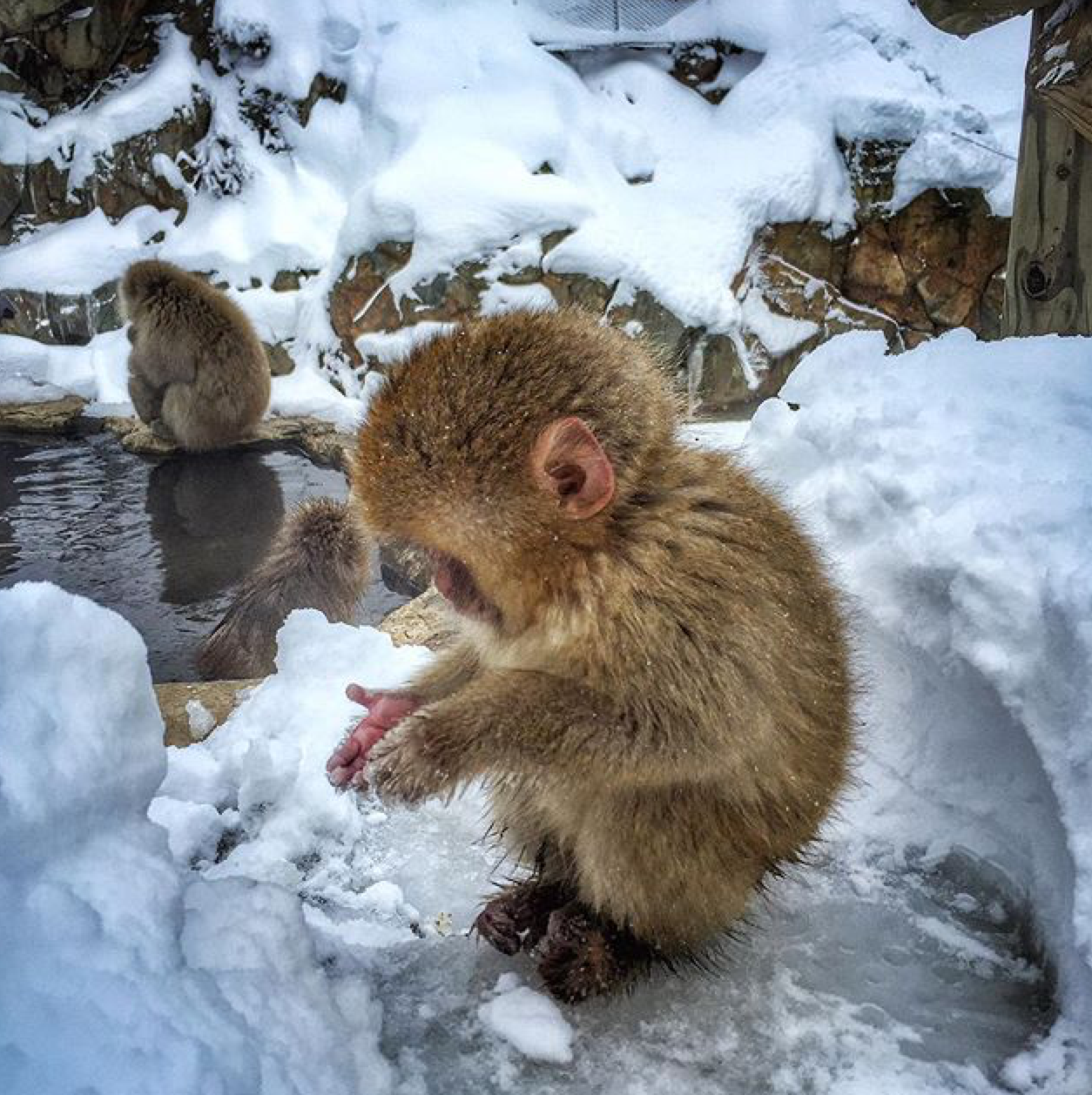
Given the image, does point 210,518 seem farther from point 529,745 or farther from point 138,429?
point 529,745

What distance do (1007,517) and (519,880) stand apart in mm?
1019

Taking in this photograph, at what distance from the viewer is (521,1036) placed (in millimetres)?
1240

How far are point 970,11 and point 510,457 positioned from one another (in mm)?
2127

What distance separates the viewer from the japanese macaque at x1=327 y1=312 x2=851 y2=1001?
3.81ft

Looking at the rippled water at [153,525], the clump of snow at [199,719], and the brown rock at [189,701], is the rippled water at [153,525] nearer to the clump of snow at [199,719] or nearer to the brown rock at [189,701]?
the brown rock at [189,701]

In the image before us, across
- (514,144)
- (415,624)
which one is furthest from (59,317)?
(415,624)

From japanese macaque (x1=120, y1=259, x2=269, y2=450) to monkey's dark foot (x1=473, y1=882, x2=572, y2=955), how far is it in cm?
592

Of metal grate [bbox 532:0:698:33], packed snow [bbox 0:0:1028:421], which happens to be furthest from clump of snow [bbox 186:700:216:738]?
metal grate [bbox 532:0:698:33]

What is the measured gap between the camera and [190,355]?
661 cm

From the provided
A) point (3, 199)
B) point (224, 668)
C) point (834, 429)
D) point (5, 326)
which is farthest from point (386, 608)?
point (3, 199)

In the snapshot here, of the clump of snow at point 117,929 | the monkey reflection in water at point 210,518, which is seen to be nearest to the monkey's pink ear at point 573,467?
the clump of snow at point 117,929

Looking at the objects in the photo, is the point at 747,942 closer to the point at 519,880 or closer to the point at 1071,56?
the point at 519,880

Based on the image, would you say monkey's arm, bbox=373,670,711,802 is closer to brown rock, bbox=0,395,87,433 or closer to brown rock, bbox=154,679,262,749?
brown rock, bbox=154,679,262,749

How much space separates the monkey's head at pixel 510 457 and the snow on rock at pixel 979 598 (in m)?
0.63
